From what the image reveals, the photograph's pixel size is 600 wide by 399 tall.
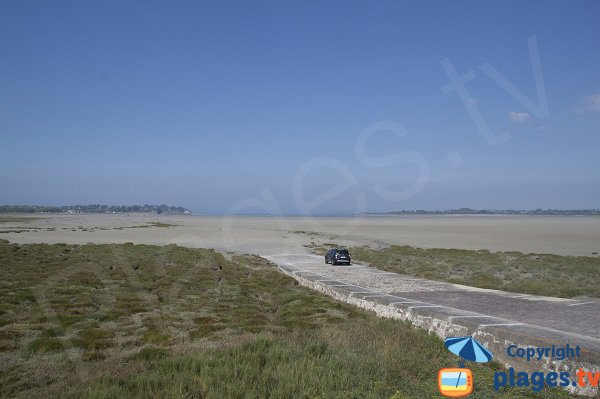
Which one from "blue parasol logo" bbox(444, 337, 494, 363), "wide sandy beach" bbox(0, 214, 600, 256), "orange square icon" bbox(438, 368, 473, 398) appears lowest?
"wide sandy beach" bbox(0, 214, 600, 256)

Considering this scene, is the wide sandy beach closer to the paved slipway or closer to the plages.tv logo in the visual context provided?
the paved slipway

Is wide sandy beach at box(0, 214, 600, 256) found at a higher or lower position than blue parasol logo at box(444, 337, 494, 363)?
lower

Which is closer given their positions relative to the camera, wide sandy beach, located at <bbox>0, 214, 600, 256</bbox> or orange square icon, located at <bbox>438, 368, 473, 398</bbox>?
orange square icon, located at <bbox>438, 368, 473, 398</bbox>

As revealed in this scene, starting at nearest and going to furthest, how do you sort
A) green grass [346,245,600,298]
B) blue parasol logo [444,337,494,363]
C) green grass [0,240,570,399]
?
blue parasol logo [444,337,494,363] < green grass [0,240,570,399] < green grass [346,245,600,298]

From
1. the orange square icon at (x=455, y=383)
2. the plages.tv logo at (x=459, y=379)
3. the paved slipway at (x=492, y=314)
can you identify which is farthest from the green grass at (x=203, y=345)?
the orange square icon at (x=455, y=383)

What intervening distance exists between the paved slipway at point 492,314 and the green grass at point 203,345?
589 millimetres

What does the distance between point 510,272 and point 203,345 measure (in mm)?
26133

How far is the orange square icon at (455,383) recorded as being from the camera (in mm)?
4805

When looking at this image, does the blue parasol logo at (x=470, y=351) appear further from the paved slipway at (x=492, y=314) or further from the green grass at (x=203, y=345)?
the paved slipway at (x=492, y=314)

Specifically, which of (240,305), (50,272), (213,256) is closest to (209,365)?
(240,305)

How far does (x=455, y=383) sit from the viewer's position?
4.88 meters

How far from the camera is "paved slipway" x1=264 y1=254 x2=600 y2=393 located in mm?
8211

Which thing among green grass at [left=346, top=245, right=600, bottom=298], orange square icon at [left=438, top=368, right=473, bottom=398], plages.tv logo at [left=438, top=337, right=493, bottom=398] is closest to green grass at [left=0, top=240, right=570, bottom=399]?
plages.tv logo at [left=438, top=337, right=493, bottom=398]

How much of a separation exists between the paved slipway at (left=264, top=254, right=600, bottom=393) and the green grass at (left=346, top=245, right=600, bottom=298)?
4.01m
